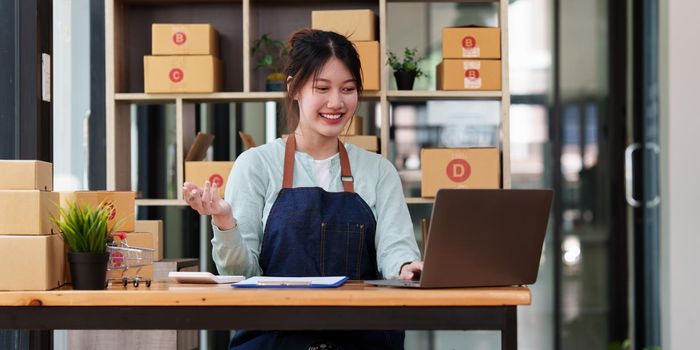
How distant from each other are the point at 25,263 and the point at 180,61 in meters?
1.79

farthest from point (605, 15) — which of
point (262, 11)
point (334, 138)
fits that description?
point (334, 138)

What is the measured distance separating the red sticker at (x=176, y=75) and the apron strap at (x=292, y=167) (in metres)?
1.07

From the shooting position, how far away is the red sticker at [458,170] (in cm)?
367

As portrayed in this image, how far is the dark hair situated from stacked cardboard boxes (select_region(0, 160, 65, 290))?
2.57 feet

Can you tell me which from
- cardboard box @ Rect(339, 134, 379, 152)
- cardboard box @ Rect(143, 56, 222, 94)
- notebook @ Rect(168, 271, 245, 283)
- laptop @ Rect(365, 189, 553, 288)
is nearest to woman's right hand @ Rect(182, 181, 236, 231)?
notebook @ Rect(168, 271, 245, 283)

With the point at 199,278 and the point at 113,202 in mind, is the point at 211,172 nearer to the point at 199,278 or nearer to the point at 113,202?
the point at 113,202

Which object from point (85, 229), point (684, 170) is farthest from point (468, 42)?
point (85, 229)

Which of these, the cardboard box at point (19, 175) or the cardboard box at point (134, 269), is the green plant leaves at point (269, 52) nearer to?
the cardboard box at point (134, 269)

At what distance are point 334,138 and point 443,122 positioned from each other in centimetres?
245

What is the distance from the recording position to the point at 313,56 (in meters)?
2.68

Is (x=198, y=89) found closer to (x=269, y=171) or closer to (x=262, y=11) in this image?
(x=262, y=11)

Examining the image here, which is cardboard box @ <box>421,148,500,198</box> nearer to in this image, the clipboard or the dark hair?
the dark hair

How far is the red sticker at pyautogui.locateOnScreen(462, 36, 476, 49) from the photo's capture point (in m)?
3.71

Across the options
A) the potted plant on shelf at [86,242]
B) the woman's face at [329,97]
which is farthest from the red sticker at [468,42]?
the potted plant on shelf at [86,242]
